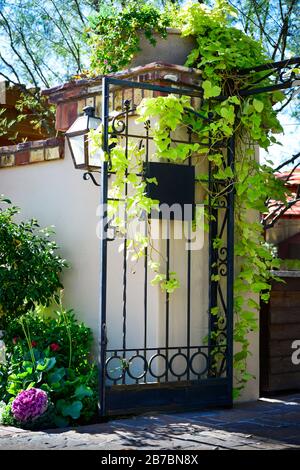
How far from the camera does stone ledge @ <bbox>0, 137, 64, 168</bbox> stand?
7.09 metres

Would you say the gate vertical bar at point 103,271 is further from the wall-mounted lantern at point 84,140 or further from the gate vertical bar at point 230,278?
the gate vertical bar at point 230,278

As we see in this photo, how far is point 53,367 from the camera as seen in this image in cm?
597

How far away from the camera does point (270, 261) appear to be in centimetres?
686

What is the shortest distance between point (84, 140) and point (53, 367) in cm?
176

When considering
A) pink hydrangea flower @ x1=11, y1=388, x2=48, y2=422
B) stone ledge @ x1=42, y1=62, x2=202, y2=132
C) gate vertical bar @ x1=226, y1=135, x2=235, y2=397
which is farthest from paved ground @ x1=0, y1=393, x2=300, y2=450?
stone ledge @ x1=42, y1=62, x2=202, y2=132

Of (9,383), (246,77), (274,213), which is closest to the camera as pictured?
(9,383)

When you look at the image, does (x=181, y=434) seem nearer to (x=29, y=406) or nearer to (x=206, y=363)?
(x=29, y=406)

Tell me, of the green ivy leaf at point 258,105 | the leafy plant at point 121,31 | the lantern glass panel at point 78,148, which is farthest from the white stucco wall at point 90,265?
the green ivy leaf at point 258,105

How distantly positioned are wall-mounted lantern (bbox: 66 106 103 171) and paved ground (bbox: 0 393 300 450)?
1962mm

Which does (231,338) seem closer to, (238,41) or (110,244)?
(110,244)

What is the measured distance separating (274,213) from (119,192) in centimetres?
382

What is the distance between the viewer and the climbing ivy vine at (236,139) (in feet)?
20.1

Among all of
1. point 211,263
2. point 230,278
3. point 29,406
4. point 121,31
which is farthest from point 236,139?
point 29,406

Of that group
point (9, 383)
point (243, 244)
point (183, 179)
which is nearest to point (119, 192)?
point (183, 179)
